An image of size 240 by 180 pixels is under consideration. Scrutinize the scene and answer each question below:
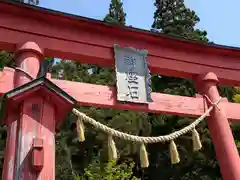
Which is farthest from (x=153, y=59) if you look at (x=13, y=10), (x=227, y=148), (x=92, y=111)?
(x=92, y=111)

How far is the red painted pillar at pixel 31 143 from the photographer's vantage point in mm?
2818

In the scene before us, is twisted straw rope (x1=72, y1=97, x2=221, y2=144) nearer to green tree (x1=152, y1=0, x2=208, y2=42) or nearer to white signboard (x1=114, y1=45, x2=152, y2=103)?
white signboard (x1=114, y1=45, x2=152, y2=103)

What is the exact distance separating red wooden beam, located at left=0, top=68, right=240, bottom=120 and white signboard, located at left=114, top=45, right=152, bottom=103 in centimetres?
10

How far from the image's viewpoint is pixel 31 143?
2.99 m

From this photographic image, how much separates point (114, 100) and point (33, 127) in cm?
142

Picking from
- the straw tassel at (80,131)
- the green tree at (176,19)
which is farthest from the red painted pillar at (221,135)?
the green tree at (176,19)

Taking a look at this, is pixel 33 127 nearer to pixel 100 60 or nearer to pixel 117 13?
pixel 100 60

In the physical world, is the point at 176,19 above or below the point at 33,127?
above

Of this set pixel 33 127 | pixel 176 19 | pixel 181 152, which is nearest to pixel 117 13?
pixel 176 19

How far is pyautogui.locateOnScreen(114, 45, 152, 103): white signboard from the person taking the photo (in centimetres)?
437

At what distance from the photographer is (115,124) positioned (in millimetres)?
12188

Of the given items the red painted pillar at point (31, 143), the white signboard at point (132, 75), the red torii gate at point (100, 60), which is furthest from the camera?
the white signboard at point (132, 75)

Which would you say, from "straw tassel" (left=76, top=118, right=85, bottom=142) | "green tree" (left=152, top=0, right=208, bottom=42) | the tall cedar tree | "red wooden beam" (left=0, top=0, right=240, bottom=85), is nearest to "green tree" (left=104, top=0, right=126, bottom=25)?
"green tree" (left=152, top=0, right=208, bottom=42)

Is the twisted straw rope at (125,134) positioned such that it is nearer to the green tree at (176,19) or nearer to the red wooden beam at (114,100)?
Result: the red wooden beam at (114,100)
